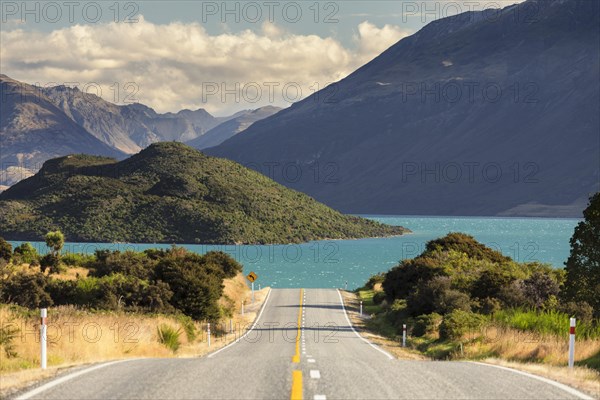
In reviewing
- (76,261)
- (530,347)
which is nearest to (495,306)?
(530,347)

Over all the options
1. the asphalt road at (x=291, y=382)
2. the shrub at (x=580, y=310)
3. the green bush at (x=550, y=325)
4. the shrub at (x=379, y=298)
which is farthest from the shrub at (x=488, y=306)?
the asphalt road at (x=291, y=382)

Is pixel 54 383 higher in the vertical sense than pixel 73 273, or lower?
higher

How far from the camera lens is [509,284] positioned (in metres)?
43.1

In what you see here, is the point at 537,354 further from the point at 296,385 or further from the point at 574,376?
the point at 296,385

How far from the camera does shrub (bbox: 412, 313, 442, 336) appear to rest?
40.5 m

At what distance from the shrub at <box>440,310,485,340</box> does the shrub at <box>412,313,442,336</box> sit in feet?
13.9

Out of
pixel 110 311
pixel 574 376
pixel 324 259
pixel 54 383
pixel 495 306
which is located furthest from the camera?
pixel 324 259

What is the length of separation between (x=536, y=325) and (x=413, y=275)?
34.9 m

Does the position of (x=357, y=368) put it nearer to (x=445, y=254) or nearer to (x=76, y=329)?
(x=76, y=329)

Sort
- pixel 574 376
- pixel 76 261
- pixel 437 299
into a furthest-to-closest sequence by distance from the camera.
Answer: pixel 76 261 → pixel 437 299 → pixel 574 376

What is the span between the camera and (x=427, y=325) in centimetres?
4109

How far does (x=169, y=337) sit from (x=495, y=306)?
63.9 feet

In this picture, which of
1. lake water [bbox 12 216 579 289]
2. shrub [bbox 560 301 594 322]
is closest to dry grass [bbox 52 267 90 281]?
shrub [bbox 560 301 594 322]

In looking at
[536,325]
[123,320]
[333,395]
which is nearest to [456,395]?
[333,395]
